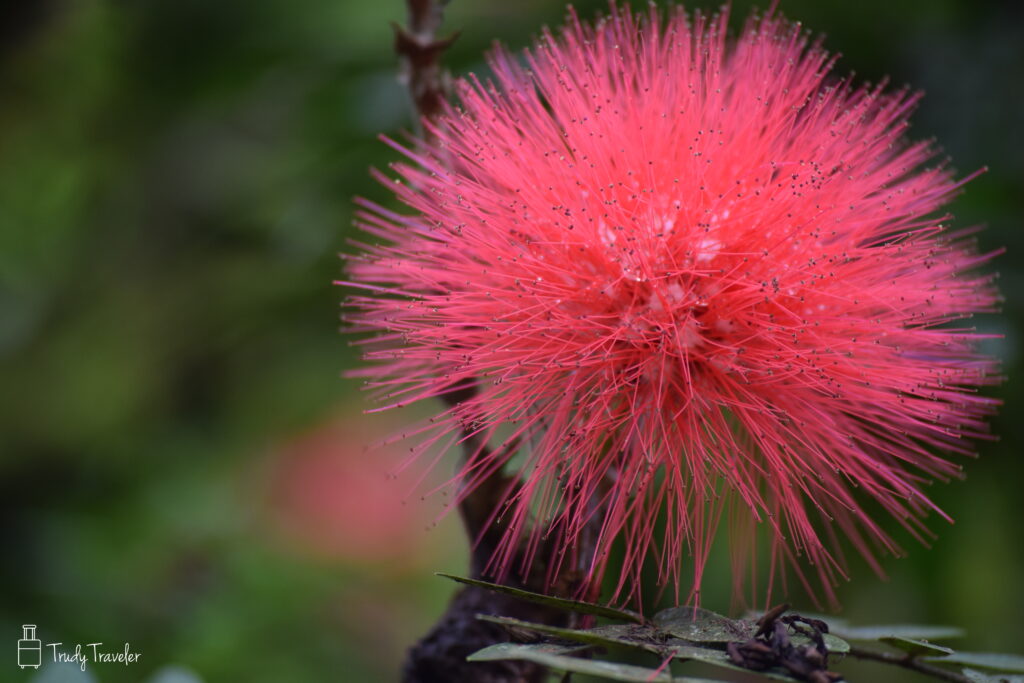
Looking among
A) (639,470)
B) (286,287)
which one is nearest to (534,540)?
(639,470)

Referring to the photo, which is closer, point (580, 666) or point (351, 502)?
point (580, 666)

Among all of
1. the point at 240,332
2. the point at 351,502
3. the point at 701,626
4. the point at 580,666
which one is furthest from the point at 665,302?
the point at 351,502

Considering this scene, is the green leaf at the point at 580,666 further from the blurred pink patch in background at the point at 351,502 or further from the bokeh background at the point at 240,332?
the blurred pink patch in background at the point at 351,502

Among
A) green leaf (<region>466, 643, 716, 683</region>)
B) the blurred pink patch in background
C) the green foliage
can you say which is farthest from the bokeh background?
green leaf (<region>466, 643, 716, 683</region>)

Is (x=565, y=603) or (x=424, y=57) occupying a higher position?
(x=424, y=57)

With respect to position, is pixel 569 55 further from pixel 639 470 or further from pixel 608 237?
pixel 639 470

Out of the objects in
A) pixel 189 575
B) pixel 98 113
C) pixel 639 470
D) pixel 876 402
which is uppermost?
pixel 98 113

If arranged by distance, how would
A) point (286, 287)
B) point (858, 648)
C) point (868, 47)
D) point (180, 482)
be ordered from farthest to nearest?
point (180, 482) → point (286, 287) → point (868, 47) → point (858, 648)

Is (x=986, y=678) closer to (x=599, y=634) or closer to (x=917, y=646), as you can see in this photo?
(x=917, y=646)
